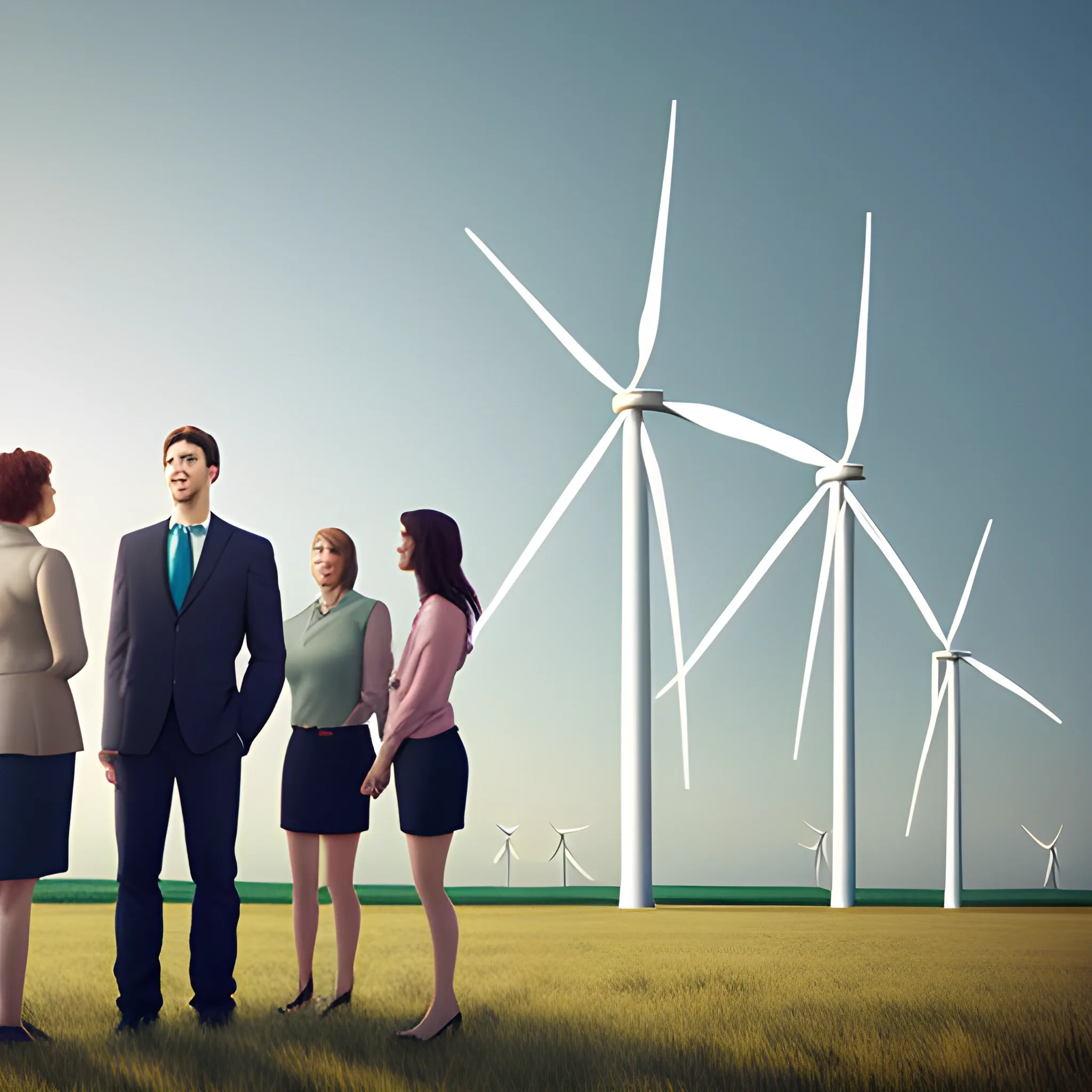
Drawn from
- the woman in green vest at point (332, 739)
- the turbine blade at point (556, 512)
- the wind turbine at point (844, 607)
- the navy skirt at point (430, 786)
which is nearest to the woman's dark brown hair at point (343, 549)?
the woman in green vest at point (332, 739)

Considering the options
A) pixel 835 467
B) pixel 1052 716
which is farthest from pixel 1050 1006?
pixel 1052 716

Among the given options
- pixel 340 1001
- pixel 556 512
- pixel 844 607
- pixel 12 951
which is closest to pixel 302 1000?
pixel 340 1001

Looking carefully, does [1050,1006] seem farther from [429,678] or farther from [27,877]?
[27,877]

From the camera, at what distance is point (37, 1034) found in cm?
766

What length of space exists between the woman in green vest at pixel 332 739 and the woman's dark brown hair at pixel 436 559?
643mm

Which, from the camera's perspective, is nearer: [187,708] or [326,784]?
[187,708]

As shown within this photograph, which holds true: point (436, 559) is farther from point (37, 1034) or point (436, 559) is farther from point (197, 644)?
point (37, 1034)

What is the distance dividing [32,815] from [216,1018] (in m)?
1.58

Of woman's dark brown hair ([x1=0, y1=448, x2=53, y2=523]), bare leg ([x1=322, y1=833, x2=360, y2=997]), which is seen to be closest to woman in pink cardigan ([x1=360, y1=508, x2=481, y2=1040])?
bare leg ([x1=322, y1=833, x2=360, y2=997])

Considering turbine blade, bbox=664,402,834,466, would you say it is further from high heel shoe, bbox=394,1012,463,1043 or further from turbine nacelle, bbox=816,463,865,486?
high heel shoe, bbox=394,1012,463,1043

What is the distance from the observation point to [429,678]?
789 centimetres

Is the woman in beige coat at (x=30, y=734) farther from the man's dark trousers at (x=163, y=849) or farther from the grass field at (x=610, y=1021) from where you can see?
the grass field at (x=610, y=1021)

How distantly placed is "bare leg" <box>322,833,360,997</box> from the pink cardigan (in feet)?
3.35

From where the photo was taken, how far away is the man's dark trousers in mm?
7750
